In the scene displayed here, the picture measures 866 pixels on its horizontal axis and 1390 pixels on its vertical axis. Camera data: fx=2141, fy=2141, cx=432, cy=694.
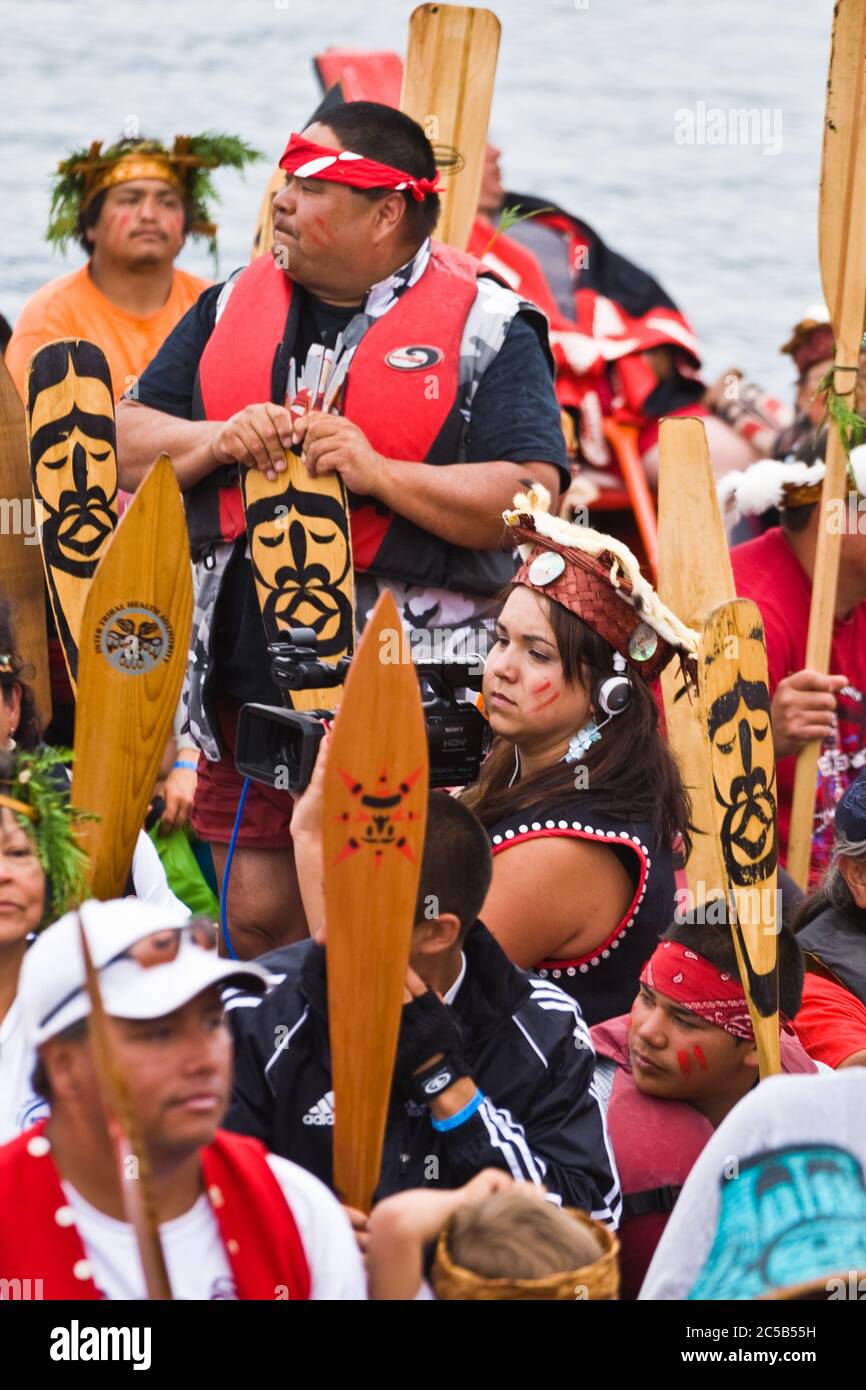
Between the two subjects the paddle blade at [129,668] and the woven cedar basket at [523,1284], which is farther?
the paddle blade at [129,668]

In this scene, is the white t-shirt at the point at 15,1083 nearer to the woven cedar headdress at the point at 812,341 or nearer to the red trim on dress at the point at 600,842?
the red trim on dress at the point at 600,842

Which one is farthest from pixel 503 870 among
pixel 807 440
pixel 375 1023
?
pixel 807 440

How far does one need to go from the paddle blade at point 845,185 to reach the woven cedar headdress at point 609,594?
909 mm

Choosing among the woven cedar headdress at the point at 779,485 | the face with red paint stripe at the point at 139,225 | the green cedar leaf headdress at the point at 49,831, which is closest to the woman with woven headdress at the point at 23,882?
the green cedar leaf headdress at the point at 49,831

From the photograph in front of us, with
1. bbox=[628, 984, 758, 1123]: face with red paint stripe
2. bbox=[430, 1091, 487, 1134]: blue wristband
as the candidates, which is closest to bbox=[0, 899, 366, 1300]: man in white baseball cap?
bbox=[430, 1091, 487, 1134]: blue wristband

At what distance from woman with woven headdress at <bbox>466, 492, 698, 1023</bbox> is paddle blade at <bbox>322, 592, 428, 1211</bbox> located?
0.68 metres

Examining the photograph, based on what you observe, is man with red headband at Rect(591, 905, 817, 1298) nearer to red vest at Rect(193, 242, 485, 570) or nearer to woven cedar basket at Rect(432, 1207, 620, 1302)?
woven cedar basket at Rect(432, 1207, 620, 1302)

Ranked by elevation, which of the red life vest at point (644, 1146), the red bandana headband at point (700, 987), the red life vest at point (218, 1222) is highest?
the red bandana headband at point (700, 987)

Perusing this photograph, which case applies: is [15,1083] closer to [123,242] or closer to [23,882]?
[23,882]

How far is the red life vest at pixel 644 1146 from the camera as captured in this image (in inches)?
109

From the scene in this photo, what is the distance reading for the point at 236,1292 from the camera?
6.68ft

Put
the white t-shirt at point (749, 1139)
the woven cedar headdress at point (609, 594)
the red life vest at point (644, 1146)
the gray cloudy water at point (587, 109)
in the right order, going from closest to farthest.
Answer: the white t-shirt at point (749, 1139), the red life vest at point (644, 1146), the woven cedar headdress at point (609, 594), the gray cloudy water at point (587, 109)

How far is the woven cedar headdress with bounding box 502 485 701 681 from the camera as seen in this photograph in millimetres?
3191
